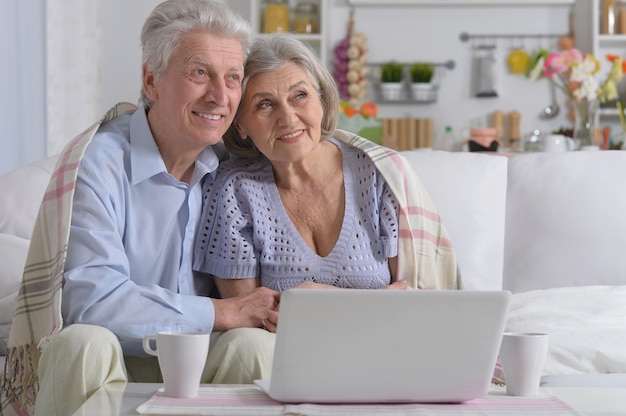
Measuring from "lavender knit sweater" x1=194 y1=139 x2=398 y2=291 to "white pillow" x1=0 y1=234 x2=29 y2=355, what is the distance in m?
0.53

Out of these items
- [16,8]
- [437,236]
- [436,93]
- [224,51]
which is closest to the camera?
[224,51]

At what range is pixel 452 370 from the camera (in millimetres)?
1150

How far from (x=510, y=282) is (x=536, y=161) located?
12.9 inches

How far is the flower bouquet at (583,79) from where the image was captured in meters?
4.66

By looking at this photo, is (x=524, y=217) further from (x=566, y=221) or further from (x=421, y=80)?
(x=421, y=80)

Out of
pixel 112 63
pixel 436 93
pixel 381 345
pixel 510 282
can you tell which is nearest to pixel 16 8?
pixel 112 63

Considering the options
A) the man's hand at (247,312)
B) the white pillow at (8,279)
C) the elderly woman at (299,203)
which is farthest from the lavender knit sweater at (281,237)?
the white pillow at (8,279)

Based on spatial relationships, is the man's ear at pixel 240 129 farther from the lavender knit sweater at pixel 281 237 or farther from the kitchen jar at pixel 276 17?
the kitchen jar at pixel 276 17

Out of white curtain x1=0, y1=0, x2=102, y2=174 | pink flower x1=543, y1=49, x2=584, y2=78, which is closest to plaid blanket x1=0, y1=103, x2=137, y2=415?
white curtain x1=0, y1=0, x2=102, y2=174

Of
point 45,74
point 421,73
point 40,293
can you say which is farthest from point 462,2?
point 40,293

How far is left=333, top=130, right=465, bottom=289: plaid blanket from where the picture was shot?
1.95 metres

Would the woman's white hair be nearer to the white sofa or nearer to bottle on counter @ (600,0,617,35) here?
the white sofa

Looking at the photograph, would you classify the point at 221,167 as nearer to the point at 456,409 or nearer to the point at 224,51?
the point at 224,51

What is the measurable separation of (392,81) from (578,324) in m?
3.44
